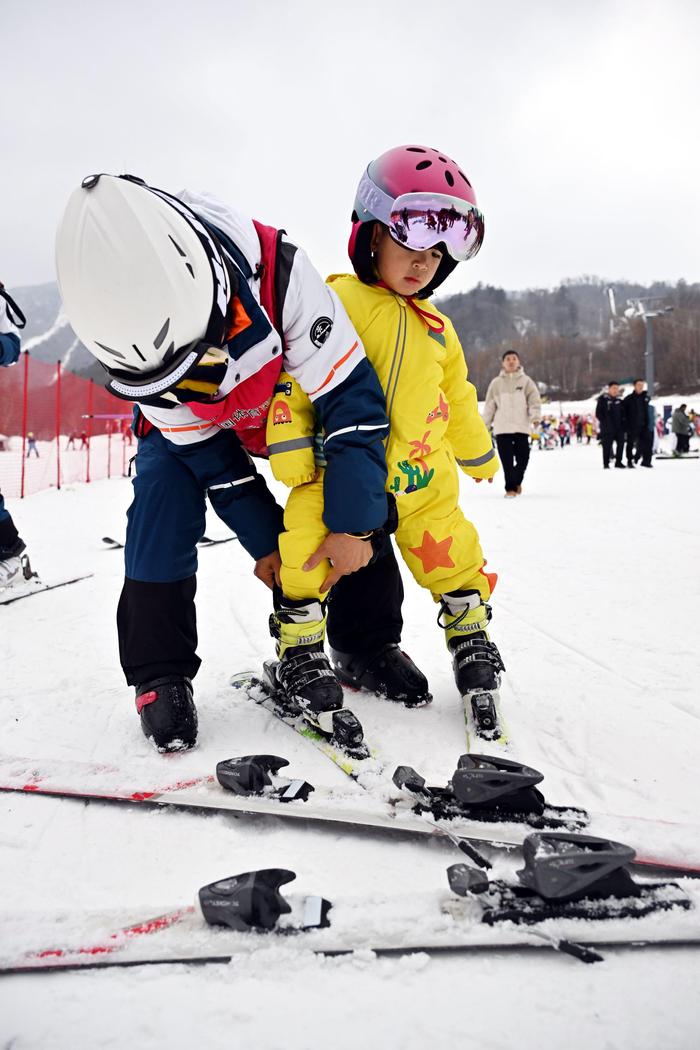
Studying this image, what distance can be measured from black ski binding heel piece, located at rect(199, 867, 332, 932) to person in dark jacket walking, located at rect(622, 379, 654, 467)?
13138 millimetres

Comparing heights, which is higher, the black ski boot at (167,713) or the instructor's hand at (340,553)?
the instructor's hand at (340,553)

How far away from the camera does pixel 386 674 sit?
2316mm

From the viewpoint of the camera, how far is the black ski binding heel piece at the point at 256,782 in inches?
63.5

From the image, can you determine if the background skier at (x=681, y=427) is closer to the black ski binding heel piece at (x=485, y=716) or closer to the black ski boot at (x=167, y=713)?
the black ski binding heel piece at (x=485, y=716)

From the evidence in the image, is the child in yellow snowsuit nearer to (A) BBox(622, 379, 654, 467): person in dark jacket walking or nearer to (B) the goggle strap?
(B) the goggle strap

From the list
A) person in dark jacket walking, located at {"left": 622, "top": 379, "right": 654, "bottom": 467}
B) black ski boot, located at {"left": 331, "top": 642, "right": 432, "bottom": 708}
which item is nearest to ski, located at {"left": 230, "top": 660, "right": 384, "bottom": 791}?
black ski boot, located at {"left": 331, "top": 642, "right": 432, "bottom": 708}

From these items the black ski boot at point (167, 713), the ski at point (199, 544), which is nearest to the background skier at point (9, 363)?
the ski at point (199, 544)

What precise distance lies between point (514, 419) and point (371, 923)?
Result: 818 cm

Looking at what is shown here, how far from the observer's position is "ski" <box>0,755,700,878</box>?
4.73ft

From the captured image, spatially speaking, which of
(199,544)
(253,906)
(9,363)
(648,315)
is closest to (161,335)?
(253,906)

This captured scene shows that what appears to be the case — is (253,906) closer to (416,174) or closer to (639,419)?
(416,174)

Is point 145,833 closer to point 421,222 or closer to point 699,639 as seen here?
point 421,222

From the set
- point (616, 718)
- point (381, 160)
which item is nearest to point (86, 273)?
point (381, 160)

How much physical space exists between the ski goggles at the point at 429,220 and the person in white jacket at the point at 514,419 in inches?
265
